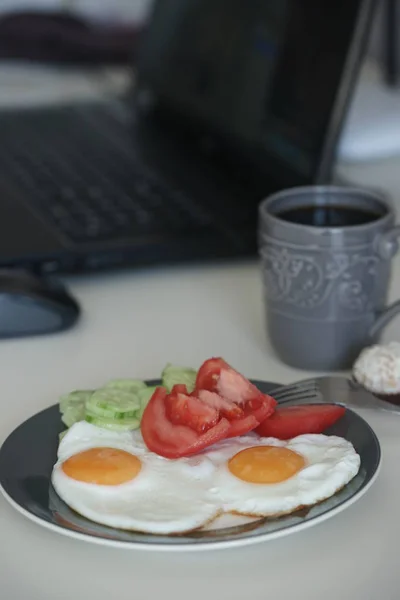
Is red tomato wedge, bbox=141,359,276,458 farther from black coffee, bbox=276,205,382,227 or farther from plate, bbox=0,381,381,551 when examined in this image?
black coffee, bbox=276,205,382,227

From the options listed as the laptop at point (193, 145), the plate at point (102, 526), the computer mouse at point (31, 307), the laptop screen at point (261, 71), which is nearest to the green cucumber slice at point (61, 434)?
the plate at point (102, 526)

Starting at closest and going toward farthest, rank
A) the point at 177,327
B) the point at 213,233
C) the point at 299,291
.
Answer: the point at 299,291
the point at 177,327
the point at 213,233

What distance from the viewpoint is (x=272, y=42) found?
50.5 inches

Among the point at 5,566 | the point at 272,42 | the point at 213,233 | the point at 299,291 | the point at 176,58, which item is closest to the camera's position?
Result: the point at 5,566

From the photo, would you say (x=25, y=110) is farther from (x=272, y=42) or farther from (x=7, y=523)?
(x=7, y=523)

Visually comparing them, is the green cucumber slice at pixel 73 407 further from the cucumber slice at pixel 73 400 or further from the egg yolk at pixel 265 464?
the egg yolk at pixel 265 464

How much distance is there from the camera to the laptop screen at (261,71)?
1.14m

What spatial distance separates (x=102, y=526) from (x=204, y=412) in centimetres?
12

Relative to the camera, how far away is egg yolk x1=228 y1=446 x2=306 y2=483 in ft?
2.14

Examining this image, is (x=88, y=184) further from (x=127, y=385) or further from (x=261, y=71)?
(x=127, y=385)

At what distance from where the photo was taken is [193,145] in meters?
1.44

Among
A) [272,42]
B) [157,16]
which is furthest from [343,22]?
[157,16]

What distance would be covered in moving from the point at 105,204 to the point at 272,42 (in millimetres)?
306

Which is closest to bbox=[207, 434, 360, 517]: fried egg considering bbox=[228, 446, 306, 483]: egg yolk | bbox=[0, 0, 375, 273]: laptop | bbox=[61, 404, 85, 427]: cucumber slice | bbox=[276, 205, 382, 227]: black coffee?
bbox=[228, 446, 306, 483]: egg yolk
